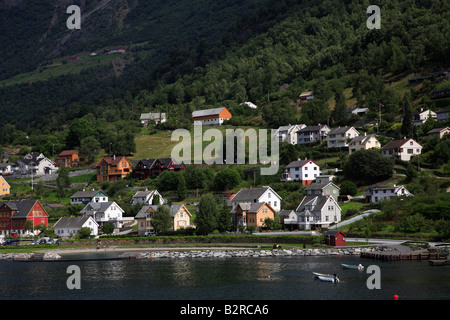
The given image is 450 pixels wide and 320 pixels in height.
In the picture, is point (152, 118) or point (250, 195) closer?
point (250, 195)

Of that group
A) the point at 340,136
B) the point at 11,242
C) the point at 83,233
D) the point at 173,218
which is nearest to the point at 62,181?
Answer: the point at 11,242

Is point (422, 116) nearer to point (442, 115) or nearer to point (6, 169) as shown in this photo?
point (442, 115)

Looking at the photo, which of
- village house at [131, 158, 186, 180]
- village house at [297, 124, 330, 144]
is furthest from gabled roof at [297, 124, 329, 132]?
village house at [131, 158, 186, 180]

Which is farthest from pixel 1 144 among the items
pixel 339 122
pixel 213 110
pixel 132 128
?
pixel 339 122

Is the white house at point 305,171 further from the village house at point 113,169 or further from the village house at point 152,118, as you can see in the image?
the village house at point 152,118

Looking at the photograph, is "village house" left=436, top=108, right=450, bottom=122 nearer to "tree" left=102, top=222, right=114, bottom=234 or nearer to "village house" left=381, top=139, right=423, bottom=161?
"village house" left=381, top=139, right=423, bottom=161
